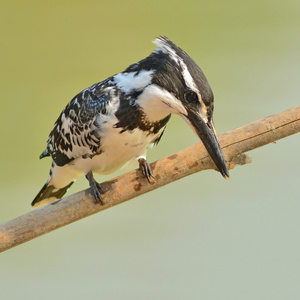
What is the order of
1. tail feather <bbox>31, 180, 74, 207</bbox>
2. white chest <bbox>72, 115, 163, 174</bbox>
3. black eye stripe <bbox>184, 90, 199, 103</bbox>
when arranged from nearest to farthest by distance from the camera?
black eye stripe <bbox>184, 90, 199, 103</bbox>
white chest <bbox>72, 115, 163, 174</bbox>
tail feather <bbox>31, 180, 74, 207</bbox>

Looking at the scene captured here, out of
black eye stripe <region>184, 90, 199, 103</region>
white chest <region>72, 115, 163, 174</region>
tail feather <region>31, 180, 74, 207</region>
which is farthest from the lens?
tail feather <region>31, 180, 74, 207</region>

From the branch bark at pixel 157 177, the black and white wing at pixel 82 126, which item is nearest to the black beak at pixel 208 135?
the branch bark at pixel 157 177

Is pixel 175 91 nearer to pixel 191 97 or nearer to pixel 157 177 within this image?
pixel 191 97

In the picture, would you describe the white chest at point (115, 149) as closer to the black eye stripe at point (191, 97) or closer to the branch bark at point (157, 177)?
the branch bark at point (157, 177)

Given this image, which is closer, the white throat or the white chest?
the white throat

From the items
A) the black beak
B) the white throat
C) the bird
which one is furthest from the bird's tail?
the black beak


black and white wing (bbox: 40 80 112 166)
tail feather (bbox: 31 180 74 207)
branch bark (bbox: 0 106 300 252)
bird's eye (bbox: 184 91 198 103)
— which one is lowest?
branch bark (bbox: 0 106 300 252)

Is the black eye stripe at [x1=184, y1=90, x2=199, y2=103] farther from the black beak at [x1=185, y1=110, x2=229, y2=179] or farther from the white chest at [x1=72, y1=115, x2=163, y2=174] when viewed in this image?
the white chest at [x1=72, y1=115, x2=163, y2=174]

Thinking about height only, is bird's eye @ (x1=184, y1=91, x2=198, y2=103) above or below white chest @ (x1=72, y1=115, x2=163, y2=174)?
above

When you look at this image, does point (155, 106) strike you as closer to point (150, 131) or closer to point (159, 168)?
point (150, 131)

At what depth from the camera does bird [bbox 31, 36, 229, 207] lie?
134 centimetres

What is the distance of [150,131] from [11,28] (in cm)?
154

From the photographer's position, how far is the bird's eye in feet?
4.33

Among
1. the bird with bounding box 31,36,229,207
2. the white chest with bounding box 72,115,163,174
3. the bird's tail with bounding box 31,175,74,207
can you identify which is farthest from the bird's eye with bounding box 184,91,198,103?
the bird's tail with bounding box 31,175,74,207
